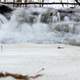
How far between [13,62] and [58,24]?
5.73m

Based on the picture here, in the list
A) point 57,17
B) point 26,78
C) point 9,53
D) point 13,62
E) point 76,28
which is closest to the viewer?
point 26,78

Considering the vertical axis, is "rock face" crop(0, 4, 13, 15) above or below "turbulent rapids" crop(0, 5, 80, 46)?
above

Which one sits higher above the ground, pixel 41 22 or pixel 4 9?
pixel 4 9

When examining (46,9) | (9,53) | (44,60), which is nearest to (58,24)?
(46,9)

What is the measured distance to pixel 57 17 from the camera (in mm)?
10250

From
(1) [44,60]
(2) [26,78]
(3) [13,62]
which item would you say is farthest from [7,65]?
(2) [26,78]

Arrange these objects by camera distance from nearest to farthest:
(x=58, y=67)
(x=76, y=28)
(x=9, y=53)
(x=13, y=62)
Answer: (x=58, y=67) < (x=13, y=62) < (x=9, y=53) < (x=76, y=28)

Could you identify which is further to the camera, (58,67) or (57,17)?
(57,17)

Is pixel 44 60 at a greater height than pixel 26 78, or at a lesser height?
lesser

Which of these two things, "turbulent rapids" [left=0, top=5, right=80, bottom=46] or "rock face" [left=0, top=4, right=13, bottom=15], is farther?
"rock face" [left=0, top=4, right=13, bottom=15]

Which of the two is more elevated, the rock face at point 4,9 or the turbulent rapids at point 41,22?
the rock face at point 4,9

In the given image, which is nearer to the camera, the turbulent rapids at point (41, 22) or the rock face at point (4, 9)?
the turbulent rapids at point (41, 22)

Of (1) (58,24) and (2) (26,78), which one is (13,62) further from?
(1) (58,24)

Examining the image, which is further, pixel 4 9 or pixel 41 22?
pixel 4 9
